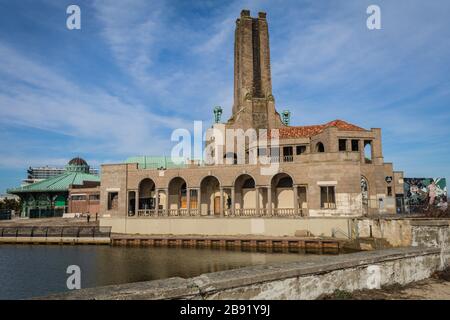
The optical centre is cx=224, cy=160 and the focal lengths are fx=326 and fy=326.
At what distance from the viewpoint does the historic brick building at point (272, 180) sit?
123 ft

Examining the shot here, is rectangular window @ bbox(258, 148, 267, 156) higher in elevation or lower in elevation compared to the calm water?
higher

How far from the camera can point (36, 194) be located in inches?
2773

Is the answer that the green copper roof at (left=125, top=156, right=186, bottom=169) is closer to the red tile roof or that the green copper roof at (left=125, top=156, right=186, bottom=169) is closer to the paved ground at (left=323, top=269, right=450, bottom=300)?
the red tile roof

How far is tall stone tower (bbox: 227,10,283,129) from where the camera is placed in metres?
52.6

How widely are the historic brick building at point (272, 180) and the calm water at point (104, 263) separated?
813cm

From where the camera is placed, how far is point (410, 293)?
7.71 m

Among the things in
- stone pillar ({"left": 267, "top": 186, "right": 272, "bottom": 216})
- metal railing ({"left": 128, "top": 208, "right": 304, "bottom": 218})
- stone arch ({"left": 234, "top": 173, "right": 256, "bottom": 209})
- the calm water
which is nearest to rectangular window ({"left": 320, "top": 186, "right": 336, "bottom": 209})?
metal railing ({"left": 128, "top": 208, "right": 304, "bottom": 218})

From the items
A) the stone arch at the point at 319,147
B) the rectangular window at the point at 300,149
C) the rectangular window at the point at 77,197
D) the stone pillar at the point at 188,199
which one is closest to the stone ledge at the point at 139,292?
the stone pillar at the point at 188,199

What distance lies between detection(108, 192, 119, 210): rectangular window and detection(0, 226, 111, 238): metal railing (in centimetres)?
388

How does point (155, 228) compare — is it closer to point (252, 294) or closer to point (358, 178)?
point (358, 178)

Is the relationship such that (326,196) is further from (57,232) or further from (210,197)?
(57,232)

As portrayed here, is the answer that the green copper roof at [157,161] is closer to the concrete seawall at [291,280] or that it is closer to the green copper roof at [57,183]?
the green copper roof at [57,183]

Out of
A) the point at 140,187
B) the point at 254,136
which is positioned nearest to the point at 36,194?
the point at 140,187
